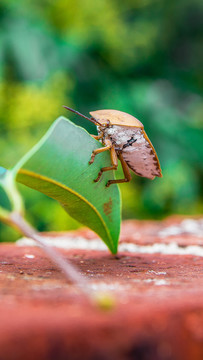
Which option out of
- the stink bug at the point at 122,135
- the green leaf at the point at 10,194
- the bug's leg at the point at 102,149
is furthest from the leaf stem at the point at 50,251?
the stink bug at the point at 122,135

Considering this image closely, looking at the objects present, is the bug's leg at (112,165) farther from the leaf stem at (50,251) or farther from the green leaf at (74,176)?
the leaf stem at (50,251)

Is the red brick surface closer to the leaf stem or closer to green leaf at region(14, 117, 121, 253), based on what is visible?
the leaf stem

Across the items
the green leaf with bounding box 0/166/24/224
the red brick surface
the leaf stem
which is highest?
the green leaf with bounding box 0/166/24/224

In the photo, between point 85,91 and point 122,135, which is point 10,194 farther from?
point 85,91

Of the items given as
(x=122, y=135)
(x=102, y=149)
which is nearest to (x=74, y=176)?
(x=102, y=149)

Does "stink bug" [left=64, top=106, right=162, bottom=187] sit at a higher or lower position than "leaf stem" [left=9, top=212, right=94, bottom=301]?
higher

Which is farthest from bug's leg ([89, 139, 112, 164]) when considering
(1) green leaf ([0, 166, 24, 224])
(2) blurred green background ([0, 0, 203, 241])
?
(2) blurred green background ([0, 0, 203, 241])
